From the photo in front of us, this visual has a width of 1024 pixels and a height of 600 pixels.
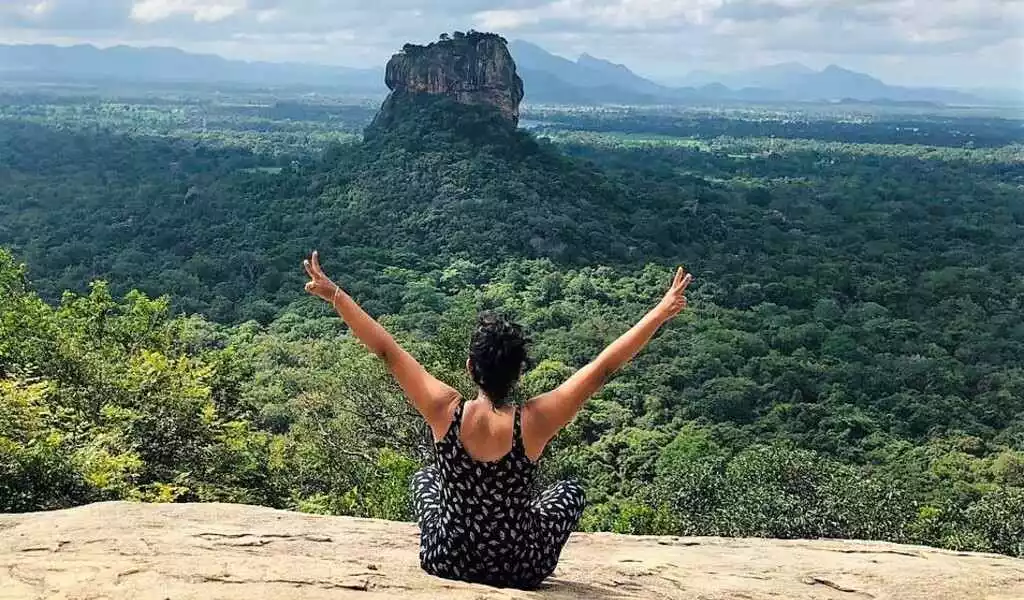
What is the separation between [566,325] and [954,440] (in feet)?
50.4

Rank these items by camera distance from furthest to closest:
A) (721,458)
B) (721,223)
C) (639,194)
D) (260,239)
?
1. (639,194)
2. (721,223)
3. (260,239)
4. (721,458)

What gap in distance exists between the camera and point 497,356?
346 cm

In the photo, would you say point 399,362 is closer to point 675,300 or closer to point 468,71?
point 675,300

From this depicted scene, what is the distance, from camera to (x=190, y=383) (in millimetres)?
12969

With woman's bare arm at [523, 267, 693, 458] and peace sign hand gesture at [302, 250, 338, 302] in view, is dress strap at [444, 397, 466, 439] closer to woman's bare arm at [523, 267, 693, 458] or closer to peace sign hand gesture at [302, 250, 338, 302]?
woman's bare arm at [523, 267, 693, 458]

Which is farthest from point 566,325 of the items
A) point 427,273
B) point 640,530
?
point 640,530

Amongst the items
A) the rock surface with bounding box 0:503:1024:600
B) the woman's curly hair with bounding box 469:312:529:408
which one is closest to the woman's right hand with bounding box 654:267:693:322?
the woman's curly hair with bounding box 469:312:529:408

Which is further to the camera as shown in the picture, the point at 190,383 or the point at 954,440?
the point at 954,440

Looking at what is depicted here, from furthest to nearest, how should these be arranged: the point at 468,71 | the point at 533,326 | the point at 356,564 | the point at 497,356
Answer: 1. the point at 468,71
2. the point at 533,326
3. the point at 356,564
4. the point at 497,356

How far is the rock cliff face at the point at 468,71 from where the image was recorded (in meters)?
60.4

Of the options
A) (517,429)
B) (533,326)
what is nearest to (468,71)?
(533,326)

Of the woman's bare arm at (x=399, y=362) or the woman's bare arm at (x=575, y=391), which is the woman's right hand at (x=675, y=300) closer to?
the woman's bare arm at (x=575, y=391)

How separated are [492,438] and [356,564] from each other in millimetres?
1033

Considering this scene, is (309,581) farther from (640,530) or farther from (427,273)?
(427,273)
